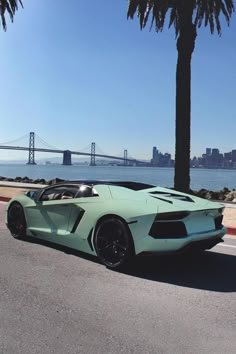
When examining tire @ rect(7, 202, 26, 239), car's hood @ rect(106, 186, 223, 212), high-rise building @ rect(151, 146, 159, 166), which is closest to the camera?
car's hood @ rect(106, 186, 223, 212)

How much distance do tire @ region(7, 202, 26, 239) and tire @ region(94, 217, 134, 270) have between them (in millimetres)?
2167

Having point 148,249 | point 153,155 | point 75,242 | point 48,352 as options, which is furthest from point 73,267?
point 153,155

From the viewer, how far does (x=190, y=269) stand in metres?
6.62

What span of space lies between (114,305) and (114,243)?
4.87 ft

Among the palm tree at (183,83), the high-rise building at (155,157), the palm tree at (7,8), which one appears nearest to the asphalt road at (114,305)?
the palm tree at (183,83)

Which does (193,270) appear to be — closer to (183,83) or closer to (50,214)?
(50,214)

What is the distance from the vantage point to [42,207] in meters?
7.77

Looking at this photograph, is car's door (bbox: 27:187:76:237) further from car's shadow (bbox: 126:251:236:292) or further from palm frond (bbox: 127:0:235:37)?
palm frond (bbox: 127:0:235:37)

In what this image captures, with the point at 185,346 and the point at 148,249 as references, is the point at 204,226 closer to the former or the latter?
the point at 148,249

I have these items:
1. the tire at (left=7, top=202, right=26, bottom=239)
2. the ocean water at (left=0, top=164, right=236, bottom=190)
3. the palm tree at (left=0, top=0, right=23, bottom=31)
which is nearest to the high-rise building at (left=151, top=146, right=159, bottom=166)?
the ocean water at (left=0, top=164, right=236, bottom=190)

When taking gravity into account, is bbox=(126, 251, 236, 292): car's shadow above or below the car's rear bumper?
below

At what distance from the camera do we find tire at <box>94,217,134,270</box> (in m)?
6.21

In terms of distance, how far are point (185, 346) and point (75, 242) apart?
3382mm

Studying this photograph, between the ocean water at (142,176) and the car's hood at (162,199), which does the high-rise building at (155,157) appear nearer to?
the ocean water at (142,176)
